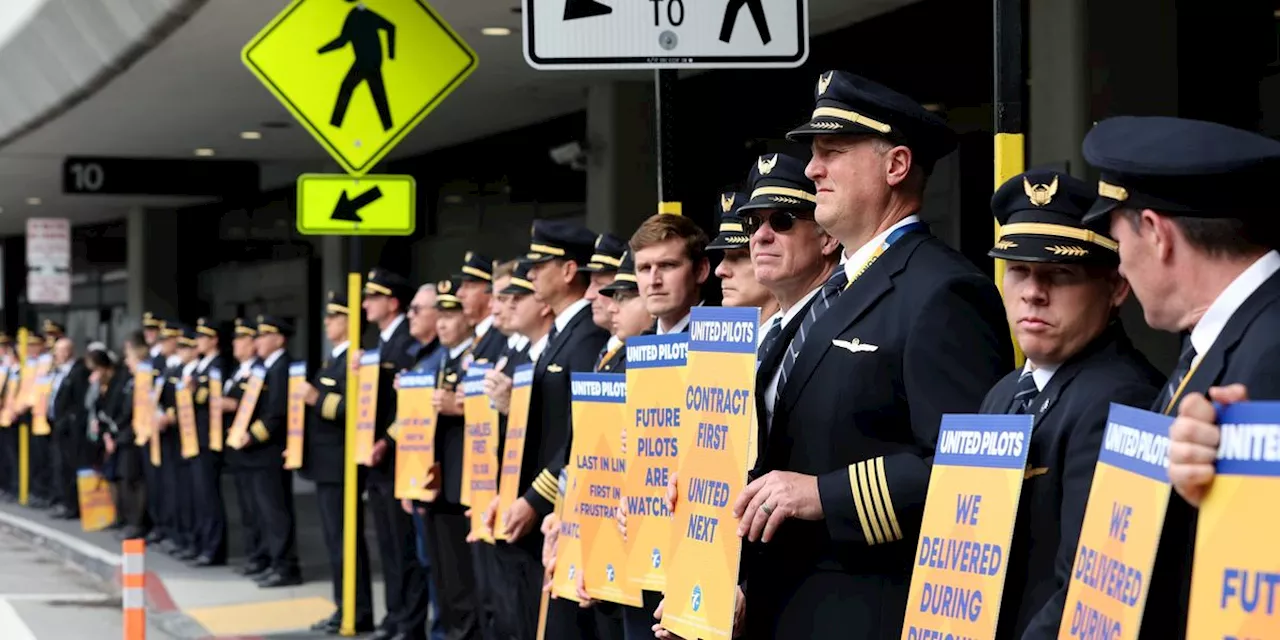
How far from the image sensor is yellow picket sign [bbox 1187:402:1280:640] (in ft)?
8.62

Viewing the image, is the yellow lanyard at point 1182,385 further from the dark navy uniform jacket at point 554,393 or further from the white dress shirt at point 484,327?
the white dress shirt at point 484,327

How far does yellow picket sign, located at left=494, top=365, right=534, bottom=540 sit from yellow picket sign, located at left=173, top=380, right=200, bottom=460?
34.5 feet

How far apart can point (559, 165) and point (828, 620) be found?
15243 mm

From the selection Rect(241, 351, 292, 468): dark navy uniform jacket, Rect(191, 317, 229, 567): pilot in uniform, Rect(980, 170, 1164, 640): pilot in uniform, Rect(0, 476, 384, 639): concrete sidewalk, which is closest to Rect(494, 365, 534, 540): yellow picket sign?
Rect(980, 170, 1164, 640): pilot in uniform

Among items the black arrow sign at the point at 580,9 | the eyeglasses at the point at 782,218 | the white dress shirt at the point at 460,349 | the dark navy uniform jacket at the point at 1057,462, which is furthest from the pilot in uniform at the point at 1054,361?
the white dress shirt at the point at 460,349

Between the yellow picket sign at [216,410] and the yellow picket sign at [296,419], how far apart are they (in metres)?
2.59

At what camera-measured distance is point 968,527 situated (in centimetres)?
387

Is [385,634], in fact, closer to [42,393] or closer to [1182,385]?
[1182,385]

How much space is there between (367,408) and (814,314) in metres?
7.41

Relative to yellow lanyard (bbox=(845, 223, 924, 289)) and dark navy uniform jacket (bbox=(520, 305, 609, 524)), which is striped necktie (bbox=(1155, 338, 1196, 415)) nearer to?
yellow lanyard (bbox=(845, 223, 924, 289))

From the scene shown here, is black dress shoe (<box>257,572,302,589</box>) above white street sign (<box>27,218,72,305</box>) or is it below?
below

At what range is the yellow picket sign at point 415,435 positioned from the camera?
34.3 feet

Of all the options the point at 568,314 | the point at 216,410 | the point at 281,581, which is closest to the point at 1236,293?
the point at 568,314

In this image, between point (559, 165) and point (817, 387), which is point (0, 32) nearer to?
point (559, 165)
